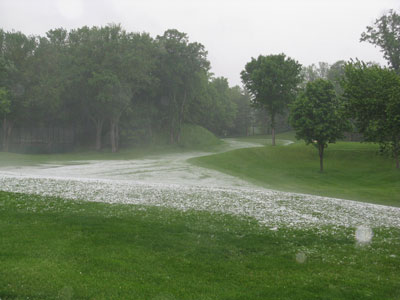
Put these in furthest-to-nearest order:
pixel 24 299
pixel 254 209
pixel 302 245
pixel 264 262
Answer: pixel 254 209 → pixel 302 245 → pixel 264 262 → pixel 24 299

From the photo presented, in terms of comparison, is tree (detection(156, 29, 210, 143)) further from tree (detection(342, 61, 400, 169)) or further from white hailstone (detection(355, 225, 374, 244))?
white hailstone (detection(355, 225, 374, 244))

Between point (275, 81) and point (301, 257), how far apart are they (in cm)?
6560

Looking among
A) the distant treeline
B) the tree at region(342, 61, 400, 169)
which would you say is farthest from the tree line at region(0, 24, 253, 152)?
the tree at region(342, 61, 400, 169)

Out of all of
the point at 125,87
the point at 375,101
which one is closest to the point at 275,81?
the point at 125,87

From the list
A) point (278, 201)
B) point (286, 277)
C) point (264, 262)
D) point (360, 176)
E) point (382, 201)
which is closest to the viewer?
point (286, 277)

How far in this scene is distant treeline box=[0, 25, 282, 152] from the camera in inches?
2995

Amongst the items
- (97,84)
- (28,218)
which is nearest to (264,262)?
(28,218)

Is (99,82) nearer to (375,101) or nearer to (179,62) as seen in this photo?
(179,62)

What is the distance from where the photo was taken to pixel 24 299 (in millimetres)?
7527

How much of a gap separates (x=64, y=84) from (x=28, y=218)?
6949cm

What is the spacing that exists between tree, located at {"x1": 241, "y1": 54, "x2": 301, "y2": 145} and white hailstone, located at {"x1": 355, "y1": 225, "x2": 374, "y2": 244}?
58.3 m

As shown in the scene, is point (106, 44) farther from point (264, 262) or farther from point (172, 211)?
point (264, 262)

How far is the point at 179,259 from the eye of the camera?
10.7 metres

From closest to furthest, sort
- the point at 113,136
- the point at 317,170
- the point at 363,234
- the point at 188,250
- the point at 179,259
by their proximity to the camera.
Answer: the point at 179,259, the point at 188,250, the point at 363,234, the point at 317,170, the point at 113,136
